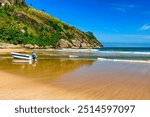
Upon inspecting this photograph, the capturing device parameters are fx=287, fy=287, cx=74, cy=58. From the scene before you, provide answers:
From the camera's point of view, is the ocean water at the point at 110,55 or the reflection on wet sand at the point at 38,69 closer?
the reflection on wet sand at the point at 38,69

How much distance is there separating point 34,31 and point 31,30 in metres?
2.29

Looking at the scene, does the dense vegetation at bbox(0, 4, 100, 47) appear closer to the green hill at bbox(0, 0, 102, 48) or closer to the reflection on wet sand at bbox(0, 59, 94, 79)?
the green hill at bbox(0, 0, 102, 48)

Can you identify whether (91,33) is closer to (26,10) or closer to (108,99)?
(26,10)

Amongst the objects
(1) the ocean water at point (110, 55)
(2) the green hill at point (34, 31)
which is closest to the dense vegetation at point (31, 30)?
(2) the green hill at point (34, 31)

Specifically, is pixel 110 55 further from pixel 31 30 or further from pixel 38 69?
pixel 31 30

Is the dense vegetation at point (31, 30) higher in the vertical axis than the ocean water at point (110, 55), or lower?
higher

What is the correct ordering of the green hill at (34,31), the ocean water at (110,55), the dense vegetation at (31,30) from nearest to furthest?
the ocean water at (110,55), the dense vegetation at (31,30), the green hill at (34,31)

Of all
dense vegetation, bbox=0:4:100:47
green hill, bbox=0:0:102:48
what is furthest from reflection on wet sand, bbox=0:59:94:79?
dense vegetation, bbox=0:4:100:47

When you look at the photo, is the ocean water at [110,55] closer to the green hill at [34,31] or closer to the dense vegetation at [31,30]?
the green hill at [34,31]

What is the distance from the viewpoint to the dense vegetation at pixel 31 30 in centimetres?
10681

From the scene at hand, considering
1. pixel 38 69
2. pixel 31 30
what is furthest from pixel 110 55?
pixel 31 30

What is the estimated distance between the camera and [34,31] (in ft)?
437

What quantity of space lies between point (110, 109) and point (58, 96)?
3.69 meters

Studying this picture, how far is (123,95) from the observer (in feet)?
44.0
